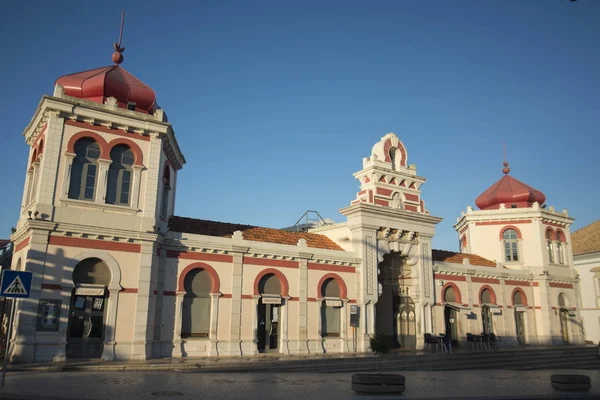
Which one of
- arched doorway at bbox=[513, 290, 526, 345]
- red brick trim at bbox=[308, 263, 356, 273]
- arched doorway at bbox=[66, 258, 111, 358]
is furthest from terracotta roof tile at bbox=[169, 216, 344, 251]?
arched doorway at bbox=[513, 290, 526, 345]

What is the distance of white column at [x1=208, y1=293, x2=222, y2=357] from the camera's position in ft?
72.4

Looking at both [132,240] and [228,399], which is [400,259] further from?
[228,399]

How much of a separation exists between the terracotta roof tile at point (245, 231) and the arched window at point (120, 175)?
374cm

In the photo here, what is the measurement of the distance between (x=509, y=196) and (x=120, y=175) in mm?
30521

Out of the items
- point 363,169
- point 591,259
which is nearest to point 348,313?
point 363,169

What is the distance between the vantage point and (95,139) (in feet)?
66.9

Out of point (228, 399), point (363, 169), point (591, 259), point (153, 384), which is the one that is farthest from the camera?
point (591, 259)

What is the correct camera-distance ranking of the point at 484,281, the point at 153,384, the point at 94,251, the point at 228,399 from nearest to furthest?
the point at 228,399, the point at 153,384, the point at 94,251, the point at 484,281

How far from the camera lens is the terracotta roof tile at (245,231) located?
24.6 metres

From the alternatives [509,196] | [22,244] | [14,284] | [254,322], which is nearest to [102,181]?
[22,244]

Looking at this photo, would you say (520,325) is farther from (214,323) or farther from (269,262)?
(214,323)

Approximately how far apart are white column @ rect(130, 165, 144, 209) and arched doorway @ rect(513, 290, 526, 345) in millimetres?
27771

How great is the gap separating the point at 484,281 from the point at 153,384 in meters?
26.9

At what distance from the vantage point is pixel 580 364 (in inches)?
1083
